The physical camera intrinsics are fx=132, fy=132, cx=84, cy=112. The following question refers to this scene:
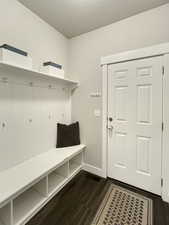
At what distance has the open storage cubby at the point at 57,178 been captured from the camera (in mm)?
1933

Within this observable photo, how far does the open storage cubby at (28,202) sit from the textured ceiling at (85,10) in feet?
7.86

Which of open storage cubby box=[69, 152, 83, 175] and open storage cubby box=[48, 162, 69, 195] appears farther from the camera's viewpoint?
open storage cubby box=[69, 152, 83, 175]

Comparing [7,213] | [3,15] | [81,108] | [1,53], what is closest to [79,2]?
[3,15]

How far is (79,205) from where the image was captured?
5.68ft

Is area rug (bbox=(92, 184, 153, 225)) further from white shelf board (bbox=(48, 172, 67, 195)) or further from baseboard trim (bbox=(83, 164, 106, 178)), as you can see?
white shelf board (bbox=(48, 172, 67, 195))

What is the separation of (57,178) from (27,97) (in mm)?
1380

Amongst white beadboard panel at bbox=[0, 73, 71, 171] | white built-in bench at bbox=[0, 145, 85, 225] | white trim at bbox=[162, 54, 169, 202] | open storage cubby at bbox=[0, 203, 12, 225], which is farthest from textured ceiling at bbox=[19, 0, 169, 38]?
open storage cubby at bbox=[0, 203, 12, 225]

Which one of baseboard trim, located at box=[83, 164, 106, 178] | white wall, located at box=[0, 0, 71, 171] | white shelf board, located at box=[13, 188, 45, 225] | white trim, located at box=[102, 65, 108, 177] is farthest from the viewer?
baseboard trim, located at box=[83, 164, 106, 178]

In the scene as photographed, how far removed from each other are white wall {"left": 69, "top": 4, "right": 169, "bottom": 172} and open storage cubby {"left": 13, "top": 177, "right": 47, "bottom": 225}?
1023 mm

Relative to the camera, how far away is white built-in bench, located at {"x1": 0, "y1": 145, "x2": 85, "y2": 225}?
1.34 meters

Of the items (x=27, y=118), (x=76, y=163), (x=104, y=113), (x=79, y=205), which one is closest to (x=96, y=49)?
(x=104, y=113)

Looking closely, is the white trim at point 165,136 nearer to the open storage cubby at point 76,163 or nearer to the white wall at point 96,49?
the white wall at point 96,49

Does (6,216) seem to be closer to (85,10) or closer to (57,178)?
(57,178)

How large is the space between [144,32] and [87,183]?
2.52 metres
